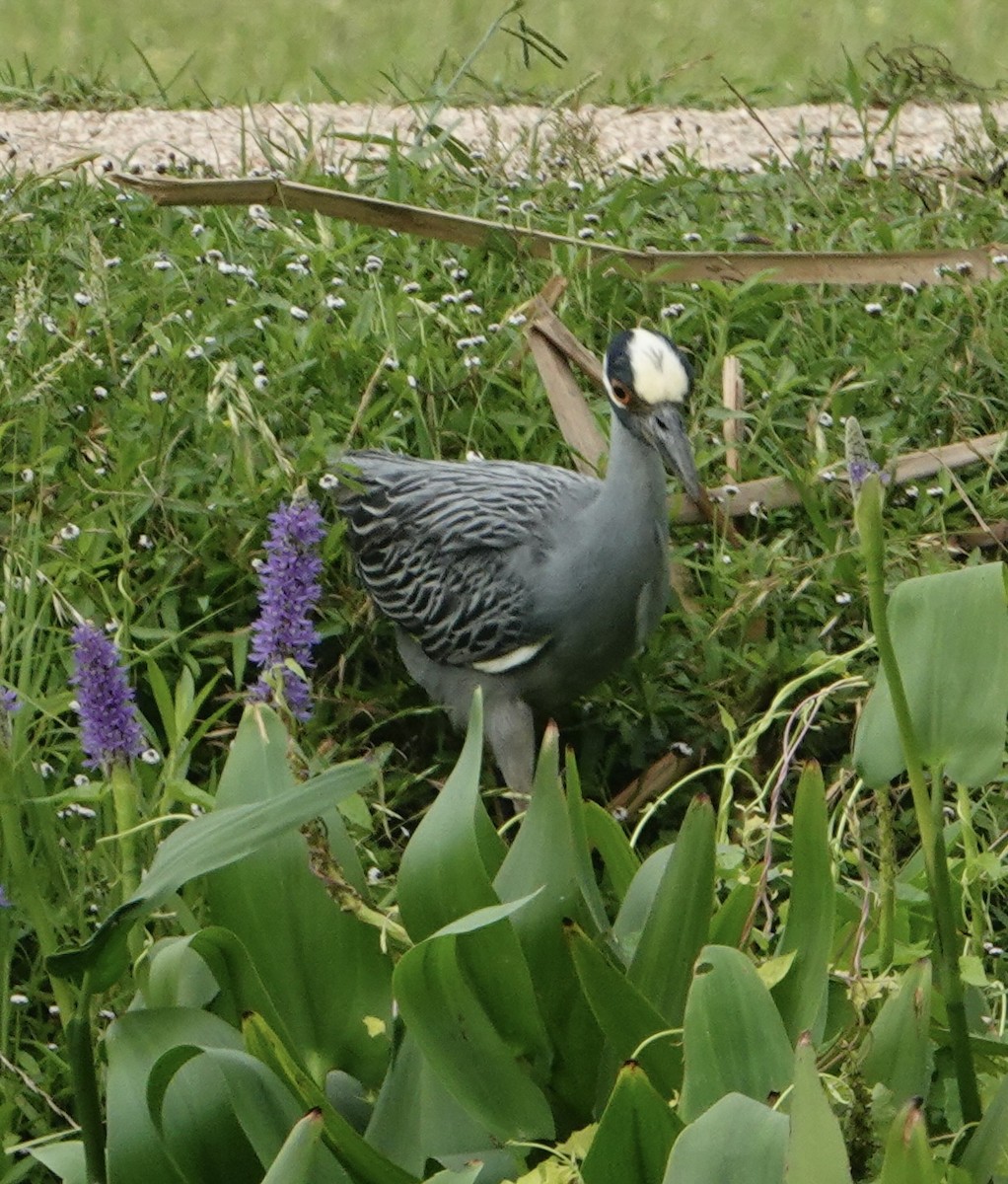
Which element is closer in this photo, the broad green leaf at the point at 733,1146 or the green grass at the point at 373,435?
the broad green leaf at the point at 733,1146

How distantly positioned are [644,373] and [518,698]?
0.68 meters

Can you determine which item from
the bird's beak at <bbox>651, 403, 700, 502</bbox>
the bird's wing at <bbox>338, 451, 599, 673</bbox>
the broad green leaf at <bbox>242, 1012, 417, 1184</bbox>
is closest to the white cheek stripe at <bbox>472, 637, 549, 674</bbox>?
the bird's wing at <bbox>338, 451, 599, 673</bbox>

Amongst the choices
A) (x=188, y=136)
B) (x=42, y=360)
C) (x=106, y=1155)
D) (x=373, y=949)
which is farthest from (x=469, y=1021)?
(x=188, y=136)

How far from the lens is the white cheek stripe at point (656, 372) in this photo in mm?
3299

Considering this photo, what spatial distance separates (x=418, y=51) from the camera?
7551mm

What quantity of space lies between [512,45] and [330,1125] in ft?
20.7

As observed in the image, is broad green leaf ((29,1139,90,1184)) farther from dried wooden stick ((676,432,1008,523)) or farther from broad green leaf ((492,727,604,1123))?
dried wooden stick ((676,432,1008,523))

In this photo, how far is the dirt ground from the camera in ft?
18.2

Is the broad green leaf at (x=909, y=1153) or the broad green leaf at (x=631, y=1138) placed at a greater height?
the broad green leaf at (x=909, y=1153)

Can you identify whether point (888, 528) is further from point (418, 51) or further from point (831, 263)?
point (418, 51)

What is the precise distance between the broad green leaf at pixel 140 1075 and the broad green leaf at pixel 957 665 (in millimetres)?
819

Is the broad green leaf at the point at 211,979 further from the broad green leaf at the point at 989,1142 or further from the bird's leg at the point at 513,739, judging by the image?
the bird's leg at the point at 513,739

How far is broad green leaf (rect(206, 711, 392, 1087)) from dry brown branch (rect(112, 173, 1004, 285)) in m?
2.39

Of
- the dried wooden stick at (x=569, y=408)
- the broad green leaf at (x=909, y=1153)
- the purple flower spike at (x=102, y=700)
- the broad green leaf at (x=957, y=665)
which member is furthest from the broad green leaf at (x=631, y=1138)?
the dried wooden stick at (x=569, y=408)
